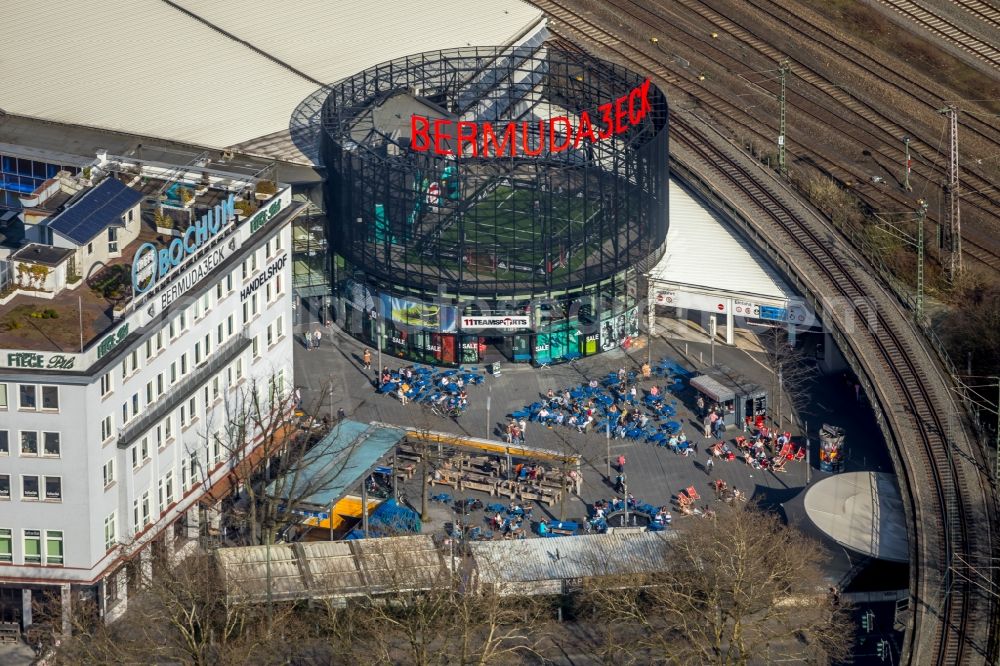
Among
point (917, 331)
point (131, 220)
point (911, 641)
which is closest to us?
point (911, 641)

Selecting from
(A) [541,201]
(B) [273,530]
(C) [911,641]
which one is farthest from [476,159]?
(C) [911,641]

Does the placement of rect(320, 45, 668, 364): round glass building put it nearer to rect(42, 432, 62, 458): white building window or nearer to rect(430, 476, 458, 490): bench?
rect(430, 476, 458, 490): bench

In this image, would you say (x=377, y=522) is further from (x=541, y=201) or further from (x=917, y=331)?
(x=917, y=331)

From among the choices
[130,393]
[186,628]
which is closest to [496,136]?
[130,393]

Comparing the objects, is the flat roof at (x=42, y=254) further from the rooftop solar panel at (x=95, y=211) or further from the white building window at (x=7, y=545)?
the white building window at (x=7, y=545)

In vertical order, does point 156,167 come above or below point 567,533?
above

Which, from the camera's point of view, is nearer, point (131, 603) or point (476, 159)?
point (131, 603)
